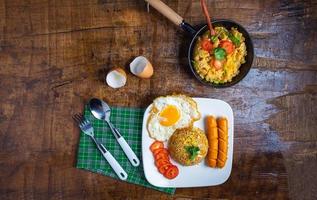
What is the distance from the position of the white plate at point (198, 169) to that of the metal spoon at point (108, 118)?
8 centimetres

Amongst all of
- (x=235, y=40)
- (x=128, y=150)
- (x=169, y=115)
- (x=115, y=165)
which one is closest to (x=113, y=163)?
(x=115, y=165)

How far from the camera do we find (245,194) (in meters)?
2.56

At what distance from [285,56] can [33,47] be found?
5.12 feet

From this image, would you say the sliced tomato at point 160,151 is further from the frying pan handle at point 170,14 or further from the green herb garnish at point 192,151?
the frying pan handle at point 170,14

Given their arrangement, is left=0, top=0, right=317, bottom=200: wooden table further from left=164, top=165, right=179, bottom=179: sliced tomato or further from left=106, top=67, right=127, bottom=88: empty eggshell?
left=164, top=165, right=179, bottom=179: sliced tomato

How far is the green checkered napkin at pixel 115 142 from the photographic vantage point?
99.8 inches

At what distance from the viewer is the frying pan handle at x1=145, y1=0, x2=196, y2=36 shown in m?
2.43

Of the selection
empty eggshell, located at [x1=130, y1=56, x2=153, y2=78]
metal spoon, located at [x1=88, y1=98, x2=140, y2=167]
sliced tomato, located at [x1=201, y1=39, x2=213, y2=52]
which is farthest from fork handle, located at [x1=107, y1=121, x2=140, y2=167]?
sliced tomato, located at [x1=201, y1=39, x2=213, y2=52]

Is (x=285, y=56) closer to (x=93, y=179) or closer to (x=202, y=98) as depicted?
(x=202, y=98)

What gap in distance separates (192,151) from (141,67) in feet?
1.91

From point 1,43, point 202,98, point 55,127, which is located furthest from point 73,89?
point 202,98

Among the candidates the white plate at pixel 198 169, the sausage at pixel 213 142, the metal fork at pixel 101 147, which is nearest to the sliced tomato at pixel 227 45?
the white plate at pixel 198 169

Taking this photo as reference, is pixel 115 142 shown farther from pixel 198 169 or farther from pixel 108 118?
pixel 198 169

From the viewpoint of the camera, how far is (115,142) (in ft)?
8.37
